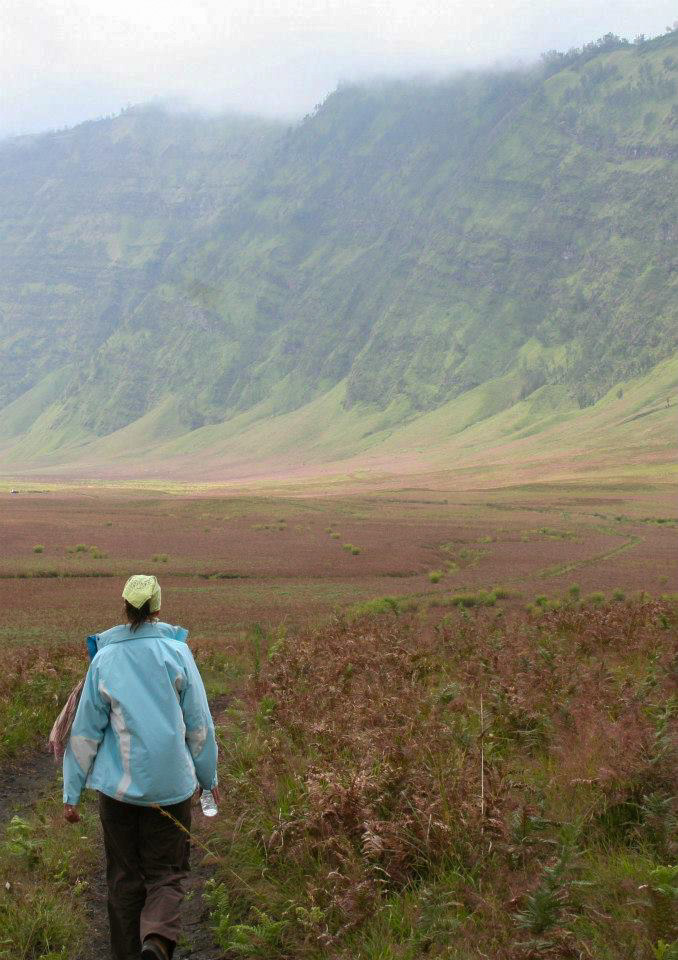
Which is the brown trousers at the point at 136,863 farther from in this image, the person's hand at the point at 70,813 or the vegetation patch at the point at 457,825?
the vegetation patch at the point at 457,825

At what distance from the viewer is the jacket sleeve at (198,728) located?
5.91 metres

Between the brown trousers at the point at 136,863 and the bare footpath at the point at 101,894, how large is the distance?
1.56ft

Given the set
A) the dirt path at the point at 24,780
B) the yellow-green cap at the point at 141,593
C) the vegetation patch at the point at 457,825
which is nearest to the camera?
the vegetation patch at the point at 457,825

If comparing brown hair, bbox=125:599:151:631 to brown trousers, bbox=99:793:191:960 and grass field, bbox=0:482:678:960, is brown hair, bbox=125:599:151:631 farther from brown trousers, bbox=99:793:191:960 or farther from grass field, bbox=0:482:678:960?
grass field, bbox=0:482:678:960

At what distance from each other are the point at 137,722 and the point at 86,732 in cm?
39

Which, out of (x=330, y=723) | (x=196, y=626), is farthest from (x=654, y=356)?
(x=330, y=723)

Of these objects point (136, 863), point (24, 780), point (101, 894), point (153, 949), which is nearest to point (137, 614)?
point (136, 863)

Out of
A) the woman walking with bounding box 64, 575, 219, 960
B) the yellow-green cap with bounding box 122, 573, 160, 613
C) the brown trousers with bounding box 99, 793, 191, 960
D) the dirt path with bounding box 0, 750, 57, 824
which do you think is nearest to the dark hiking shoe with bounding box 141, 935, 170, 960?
the woman walking with bounding box 64, 575, 219, 960

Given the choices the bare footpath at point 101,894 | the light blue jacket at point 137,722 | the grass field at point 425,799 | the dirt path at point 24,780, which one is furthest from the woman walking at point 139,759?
the dirt path at point 24,780

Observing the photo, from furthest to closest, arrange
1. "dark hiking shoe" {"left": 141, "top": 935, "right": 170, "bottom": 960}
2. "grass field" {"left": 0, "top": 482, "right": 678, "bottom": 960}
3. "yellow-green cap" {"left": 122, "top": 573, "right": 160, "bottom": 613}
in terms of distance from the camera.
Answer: "yellow-green cap" {"left": 122, "top": 573, "right": 160, "bottom": 613}, "dark hiking shoe" {"left": 141, "top": 935, "right": 170, "bottom": 960}, "grass field" {"left": 0, "top": 482, "right": 678, "bottom": 960}

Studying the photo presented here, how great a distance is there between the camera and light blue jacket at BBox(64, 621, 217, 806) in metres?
5.68

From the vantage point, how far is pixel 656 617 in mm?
14422

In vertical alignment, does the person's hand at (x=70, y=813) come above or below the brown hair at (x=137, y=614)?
below

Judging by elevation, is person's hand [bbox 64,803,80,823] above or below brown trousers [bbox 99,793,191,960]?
above
